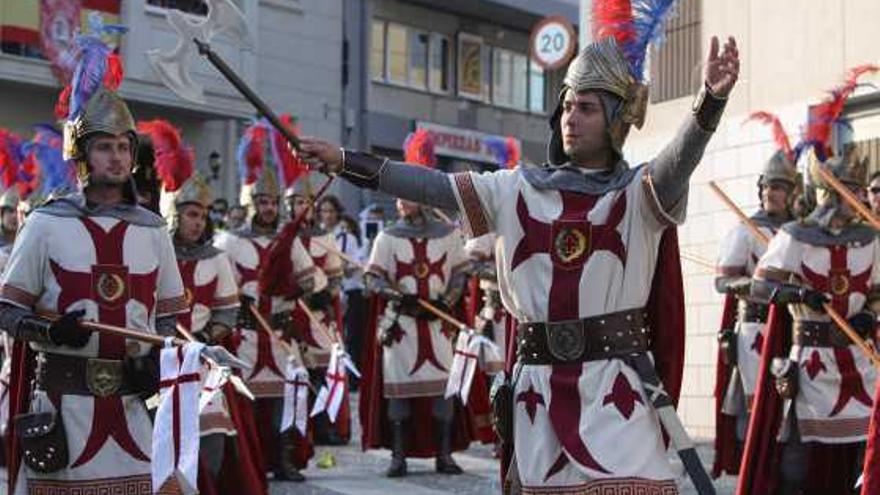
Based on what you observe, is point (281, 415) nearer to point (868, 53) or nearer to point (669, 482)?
point (868, 53)

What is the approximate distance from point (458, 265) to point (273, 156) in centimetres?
162

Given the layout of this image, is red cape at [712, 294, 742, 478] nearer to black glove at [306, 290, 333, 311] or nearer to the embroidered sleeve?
black glove at [306, 290, 333, 311]

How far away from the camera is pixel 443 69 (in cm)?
3112

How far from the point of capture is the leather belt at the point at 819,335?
308 inches

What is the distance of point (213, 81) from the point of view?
19.7m

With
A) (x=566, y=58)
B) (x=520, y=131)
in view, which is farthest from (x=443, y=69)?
(x=566, y=58)

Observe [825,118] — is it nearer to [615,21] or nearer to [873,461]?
[873,461]

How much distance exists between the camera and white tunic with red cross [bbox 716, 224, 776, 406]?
9.86 metres

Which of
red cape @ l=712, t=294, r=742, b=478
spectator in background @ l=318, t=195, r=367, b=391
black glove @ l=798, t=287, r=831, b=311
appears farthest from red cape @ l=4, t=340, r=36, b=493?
spectator in background @ l=318, t=195, r=367, b=391

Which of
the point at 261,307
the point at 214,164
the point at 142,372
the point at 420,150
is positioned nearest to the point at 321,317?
the point at 261,307

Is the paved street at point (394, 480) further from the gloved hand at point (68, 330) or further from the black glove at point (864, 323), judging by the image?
the gloved hand at point (68, 330)

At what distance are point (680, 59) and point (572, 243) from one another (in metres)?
8.80

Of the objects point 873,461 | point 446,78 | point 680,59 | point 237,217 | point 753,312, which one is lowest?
point 873,461

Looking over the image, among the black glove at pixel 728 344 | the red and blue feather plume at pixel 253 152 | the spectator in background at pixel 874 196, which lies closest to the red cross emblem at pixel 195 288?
the red and blue feather plume at pixel 253 152
